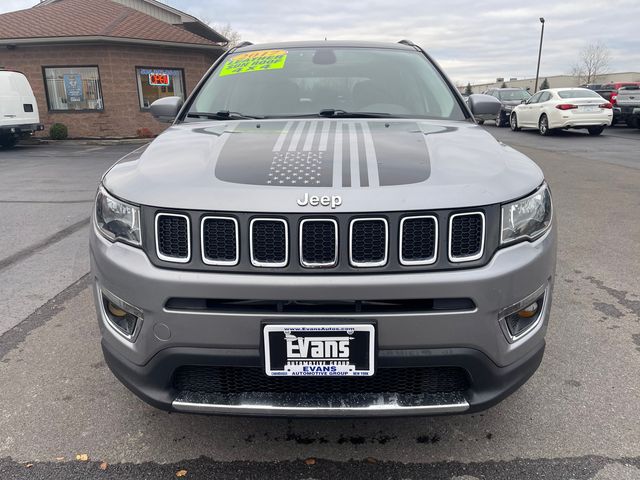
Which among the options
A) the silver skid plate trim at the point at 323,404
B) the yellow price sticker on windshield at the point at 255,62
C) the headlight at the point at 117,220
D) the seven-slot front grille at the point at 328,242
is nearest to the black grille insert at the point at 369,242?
the seven-slot front grille at the point at 328,242

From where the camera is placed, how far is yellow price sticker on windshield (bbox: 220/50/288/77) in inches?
132

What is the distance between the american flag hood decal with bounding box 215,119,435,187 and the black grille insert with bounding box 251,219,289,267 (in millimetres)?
169

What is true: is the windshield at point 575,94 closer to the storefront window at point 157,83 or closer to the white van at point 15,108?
the storefront window at point 157,83

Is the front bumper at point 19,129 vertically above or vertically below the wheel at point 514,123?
above

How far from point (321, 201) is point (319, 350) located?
19.6 inches

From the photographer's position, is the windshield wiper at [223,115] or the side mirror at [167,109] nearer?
the windshield wiper at [223,115]

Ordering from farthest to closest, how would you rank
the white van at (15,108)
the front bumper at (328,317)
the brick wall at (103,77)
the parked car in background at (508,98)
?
the parked car in background at (508,98), the brick wall at (103,77), the white van at (15,108), the front bumper at (328,317)

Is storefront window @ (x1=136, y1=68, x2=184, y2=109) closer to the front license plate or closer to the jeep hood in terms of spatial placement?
the jeep hood

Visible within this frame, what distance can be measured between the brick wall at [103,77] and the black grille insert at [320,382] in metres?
17.8

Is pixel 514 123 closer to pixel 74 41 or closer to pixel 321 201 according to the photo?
pixel 74 41

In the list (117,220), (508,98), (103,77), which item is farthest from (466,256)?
(508,98)

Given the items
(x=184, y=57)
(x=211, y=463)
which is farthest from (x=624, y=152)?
(x=184, y=57)

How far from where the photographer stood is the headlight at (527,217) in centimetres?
182

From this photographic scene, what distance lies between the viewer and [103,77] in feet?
57.1
